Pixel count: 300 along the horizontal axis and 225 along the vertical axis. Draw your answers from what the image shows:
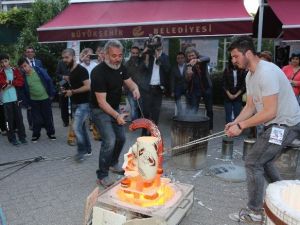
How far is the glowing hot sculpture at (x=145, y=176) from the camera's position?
346 centimetres

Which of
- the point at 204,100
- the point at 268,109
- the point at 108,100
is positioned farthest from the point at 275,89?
the point at 204,100

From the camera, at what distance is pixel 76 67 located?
5.95 metres

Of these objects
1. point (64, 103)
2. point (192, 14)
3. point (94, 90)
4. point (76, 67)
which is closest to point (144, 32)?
point (192, 14)

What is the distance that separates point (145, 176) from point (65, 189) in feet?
5.80

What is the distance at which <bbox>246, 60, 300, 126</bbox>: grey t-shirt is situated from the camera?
3346 mm

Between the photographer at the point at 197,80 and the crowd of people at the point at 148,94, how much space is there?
2 cm

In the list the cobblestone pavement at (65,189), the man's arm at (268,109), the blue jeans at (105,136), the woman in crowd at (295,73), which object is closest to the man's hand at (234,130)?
the man's arm at (268,109)

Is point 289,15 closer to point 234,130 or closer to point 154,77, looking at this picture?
point 154,77

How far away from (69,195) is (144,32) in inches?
161

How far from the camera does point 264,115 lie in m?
3.36

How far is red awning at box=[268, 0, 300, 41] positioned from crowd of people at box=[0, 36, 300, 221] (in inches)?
22.1

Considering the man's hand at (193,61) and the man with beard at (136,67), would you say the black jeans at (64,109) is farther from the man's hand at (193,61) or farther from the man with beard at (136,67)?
the man's hand at (193,61)

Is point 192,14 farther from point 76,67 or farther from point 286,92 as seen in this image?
point 286,92

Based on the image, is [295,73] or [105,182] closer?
[105,182]
